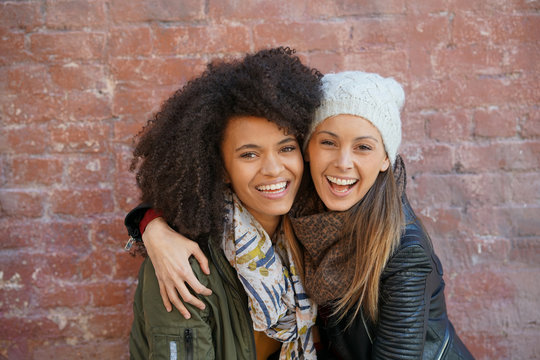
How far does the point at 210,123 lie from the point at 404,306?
3.34ft

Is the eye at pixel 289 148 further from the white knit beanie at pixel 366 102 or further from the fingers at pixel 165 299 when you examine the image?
the fingers at pixel 165 299

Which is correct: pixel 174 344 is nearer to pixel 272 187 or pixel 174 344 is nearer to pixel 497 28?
pixel 272 187

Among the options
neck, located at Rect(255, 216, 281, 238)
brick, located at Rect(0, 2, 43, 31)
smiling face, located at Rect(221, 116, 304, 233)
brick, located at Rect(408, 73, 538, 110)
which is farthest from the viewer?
brick, located at Rect(408, 73, 538, 110)

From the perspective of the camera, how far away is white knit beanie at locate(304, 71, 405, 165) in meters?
1.69

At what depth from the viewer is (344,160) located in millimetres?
1691

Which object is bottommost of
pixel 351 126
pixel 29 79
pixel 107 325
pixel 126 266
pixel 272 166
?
pixel 107 325

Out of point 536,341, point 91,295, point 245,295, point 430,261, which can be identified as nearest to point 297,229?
point 245,295

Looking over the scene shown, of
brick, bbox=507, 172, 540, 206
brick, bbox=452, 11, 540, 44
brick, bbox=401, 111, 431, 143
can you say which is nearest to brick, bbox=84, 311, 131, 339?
brick, bbox=401, 111, 431, 143

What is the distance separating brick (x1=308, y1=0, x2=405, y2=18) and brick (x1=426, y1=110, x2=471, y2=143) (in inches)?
22.6

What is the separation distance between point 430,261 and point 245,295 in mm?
754

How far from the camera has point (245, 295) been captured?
185 cm

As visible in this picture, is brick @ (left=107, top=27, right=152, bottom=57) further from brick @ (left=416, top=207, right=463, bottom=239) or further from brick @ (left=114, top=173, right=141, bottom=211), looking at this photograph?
brick @ (left=416, top=207, right=463, bottom=239)

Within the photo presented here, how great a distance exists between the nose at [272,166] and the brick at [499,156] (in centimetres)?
110

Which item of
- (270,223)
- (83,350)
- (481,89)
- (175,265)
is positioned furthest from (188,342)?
(481,89)
